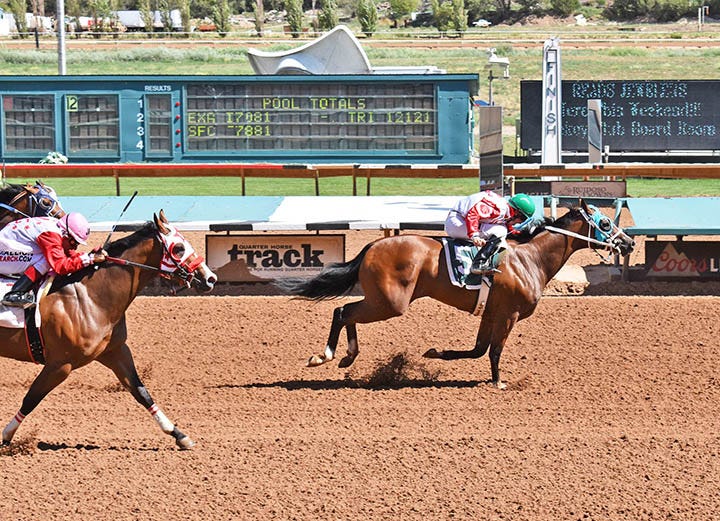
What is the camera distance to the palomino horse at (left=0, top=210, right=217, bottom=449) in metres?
7.32

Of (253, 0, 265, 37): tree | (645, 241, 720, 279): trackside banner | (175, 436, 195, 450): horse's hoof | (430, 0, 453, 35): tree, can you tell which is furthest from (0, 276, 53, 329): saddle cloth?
(430, 0, 453, 35): tree

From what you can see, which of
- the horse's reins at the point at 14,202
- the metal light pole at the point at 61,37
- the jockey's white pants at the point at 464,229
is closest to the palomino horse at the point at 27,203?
the horse's reins at the point at 14,202

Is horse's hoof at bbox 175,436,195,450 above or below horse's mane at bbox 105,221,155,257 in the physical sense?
below

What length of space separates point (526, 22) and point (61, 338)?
69.5 meters

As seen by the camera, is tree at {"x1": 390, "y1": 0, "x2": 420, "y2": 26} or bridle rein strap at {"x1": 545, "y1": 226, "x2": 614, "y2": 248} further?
tree at {"x1": 390, "y1": 0, "x2": 420, "y2": 26}

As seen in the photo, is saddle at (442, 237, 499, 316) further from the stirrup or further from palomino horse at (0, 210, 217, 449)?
the stirrup

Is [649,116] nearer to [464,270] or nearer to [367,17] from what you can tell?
[464,270]

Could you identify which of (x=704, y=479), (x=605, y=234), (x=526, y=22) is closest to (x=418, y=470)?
(x=704, y=479)

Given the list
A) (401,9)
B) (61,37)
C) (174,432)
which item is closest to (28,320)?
(174,432)

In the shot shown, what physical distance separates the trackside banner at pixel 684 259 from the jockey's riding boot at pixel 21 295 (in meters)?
8.24

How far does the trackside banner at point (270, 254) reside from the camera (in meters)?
13.4

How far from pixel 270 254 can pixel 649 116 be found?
13.8m

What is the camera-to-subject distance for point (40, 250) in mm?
7480

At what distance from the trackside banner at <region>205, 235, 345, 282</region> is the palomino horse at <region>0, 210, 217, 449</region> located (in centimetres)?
574
